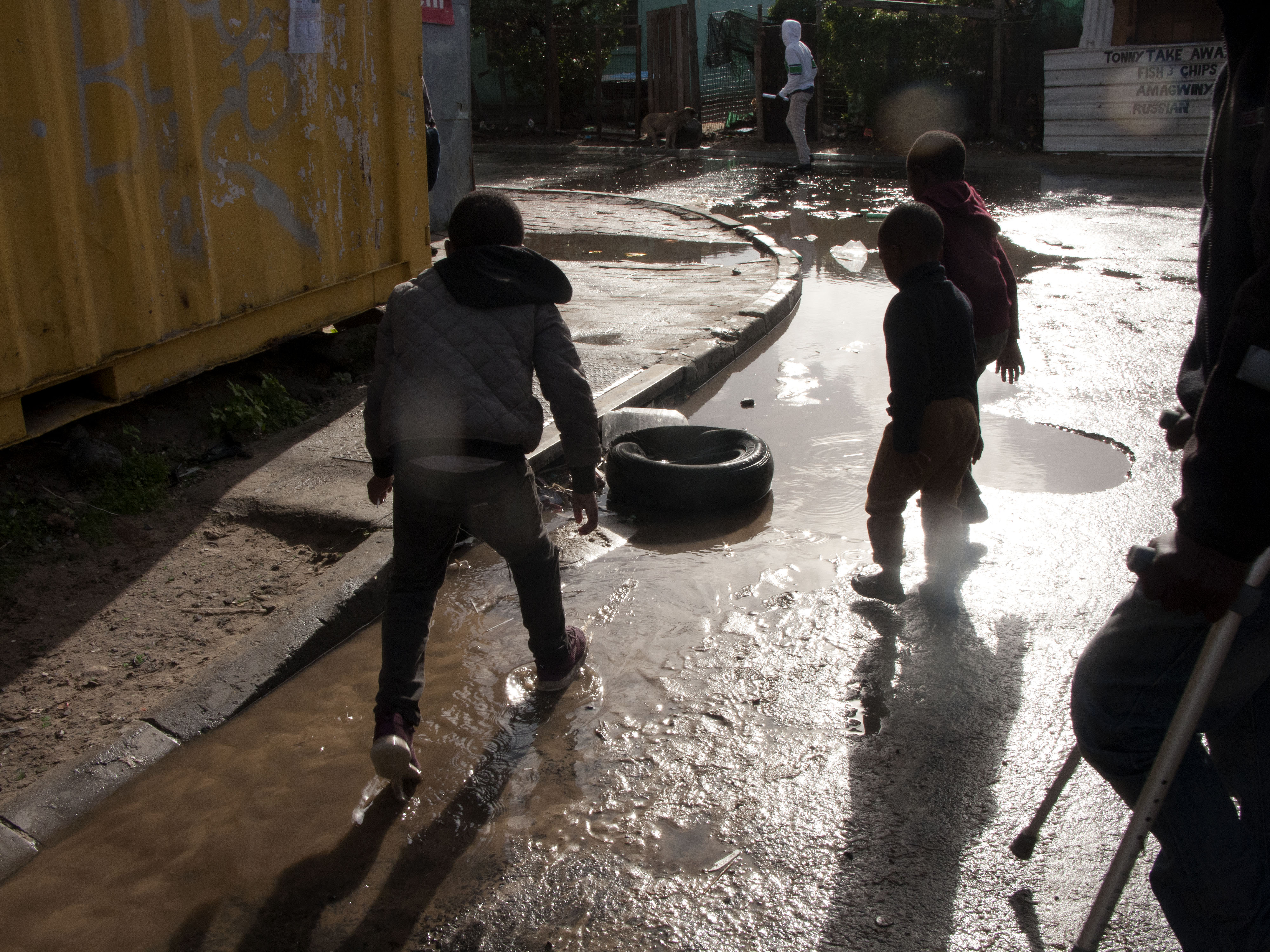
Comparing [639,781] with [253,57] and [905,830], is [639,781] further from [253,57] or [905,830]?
[253,57]

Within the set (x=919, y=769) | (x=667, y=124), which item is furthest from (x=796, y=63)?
(x=919, y=769)

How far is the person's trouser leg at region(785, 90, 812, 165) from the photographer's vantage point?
56.1 ft

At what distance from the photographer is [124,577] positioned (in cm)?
404

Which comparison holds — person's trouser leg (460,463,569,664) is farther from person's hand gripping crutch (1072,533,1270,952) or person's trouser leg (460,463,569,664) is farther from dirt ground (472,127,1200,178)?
dirt ground (472,127,1200,178)

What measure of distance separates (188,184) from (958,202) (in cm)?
336

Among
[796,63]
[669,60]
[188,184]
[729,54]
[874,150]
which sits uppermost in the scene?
[729,54]

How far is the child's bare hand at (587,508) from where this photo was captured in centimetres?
321

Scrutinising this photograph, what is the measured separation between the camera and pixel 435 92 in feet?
34.9

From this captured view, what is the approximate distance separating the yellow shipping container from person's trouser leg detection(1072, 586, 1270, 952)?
3835mm

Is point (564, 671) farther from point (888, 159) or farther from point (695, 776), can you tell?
point (888, 159)

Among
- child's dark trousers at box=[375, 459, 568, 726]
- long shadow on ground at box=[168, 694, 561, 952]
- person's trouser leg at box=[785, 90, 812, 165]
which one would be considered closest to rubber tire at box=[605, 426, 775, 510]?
child's dark trousers at box=[375, 459, 568, 726]

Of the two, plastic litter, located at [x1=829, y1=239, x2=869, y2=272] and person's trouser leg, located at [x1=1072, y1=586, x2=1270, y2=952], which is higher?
plastic litter, located at [x1=829, y1=239, x2=869, y2=272]

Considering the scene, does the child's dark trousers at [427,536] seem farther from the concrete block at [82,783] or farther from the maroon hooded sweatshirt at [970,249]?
the maroon hooded sweatshirt at [970,249]

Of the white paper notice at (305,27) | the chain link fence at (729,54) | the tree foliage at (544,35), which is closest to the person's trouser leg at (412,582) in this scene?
the white paper notice at (305,27)
